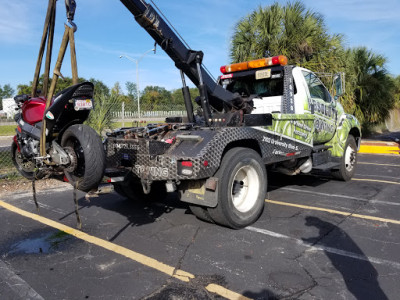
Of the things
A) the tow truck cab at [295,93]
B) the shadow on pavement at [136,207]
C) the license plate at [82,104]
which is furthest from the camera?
the tow truck cab at [295,93]

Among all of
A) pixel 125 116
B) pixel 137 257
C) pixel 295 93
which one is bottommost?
pixel 137 257

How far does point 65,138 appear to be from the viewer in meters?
4.06

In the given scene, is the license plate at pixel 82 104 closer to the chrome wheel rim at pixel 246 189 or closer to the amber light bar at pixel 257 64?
the chrome wheel rim at pixel 246 189

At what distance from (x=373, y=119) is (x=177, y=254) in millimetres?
14815

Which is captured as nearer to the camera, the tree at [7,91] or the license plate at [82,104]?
the license plate at [82,104]

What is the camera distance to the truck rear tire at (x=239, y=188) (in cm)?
414

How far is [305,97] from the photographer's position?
6039 mm

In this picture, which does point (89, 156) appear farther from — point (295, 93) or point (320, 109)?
point (320, 109)

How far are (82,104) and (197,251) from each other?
2.23 m

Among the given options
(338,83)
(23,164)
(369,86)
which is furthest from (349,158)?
(369,86)

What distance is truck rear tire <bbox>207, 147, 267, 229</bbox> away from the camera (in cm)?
414

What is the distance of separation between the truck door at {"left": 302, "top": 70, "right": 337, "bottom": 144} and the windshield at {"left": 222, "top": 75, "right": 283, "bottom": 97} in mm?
582

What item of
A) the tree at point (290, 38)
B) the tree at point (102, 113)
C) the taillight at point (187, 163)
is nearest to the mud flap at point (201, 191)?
the taillight at point (187, 163)

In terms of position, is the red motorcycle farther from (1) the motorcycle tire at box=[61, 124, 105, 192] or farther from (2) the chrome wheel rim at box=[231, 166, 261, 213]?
(2) the chrome wheel rim at box=[231, 166, 261, 213]
